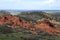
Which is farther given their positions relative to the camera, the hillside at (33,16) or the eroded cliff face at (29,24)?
the hillside at (33,16)

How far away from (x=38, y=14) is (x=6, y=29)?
24.0m

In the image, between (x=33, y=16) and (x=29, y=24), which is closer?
(x=29, y=24)

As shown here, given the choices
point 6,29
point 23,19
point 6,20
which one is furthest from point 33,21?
point 6,29

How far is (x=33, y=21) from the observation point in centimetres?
5350

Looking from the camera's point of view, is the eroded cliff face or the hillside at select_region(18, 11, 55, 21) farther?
the hillside at select_region(18, 11, 55, 21)

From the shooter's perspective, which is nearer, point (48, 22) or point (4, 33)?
point (4, 33)

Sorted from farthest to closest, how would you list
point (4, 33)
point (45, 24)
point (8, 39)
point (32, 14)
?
point (32, 14), point (45, 24), point (4, 33), point (8, 39)

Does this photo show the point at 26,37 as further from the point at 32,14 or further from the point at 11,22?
the point at 32,14

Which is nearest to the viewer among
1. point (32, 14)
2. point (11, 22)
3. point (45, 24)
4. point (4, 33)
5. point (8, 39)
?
point (8, 39)

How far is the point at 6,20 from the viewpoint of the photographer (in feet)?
161

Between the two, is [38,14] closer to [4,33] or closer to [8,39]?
[4,33]

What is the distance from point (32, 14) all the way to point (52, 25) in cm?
1179

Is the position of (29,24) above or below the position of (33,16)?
above

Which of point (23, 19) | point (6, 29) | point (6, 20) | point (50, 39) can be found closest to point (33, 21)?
point (23, 19)
